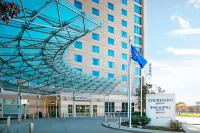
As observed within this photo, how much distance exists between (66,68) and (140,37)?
35.7 meters

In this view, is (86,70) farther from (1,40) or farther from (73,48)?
(1,40)

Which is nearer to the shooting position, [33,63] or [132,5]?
[33,63]

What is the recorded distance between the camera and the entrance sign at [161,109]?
918 inches

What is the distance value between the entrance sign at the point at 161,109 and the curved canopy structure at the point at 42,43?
970 cm

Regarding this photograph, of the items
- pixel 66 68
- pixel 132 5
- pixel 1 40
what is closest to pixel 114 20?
pixel 132 5

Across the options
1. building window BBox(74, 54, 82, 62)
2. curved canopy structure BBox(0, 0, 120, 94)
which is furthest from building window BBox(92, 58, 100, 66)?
curved canopy structure BBox(0, 0, 120, 94)

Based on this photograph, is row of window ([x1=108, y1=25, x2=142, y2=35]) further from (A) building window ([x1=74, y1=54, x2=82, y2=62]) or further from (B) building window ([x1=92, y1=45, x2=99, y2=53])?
(A) building window ([x1=74, y1=54, x2=82, y2=62])

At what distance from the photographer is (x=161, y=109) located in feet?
77.8

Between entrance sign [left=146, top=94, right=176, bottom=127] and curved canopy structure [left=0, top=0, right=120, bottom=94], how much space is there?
9.70 m

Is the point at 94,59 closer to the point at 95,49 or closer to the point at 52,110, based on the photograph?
the point at 95,49

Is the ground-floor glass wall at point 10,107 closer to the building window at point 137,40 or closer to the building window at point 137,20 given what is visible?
the building window at point 137,40

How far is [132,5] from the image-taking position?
200 ft

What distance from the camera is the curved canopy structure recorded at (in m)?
13.9

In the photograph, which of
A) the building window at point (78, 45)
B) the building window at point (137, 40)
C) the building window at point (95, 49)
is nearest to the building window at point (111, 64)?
the building window at point (95, 49)
